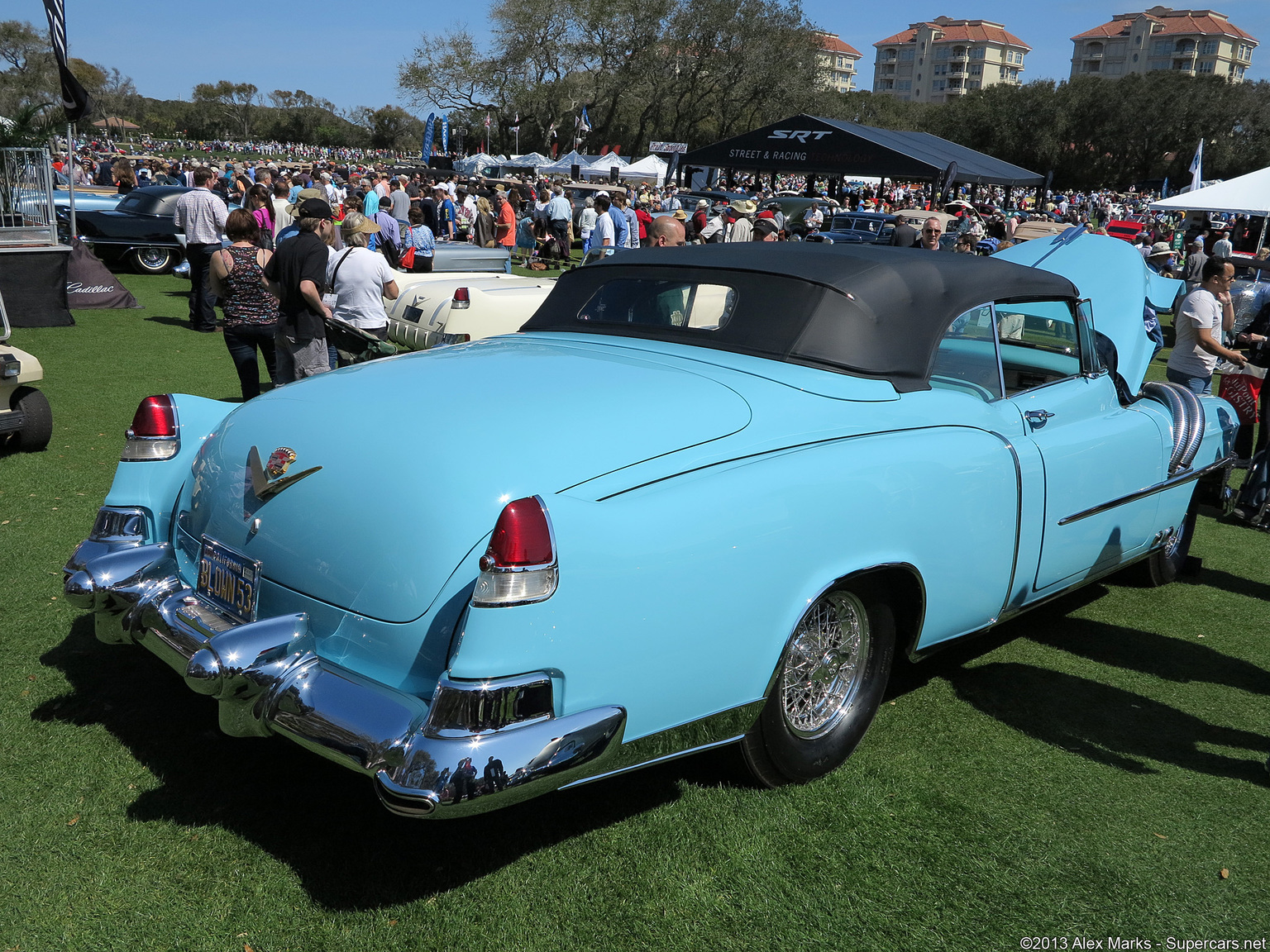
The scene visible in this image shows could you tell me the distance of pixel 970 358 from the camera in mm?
3791

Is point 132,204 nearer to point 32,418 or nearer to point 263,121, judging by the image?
point 32,418

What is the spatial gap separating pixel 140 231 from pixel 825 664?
58.0 ft

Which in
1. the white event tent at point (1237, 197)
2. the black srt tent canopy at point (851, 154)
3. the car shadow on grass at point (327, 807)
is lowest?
the car shadow on grass at point (327, 807)

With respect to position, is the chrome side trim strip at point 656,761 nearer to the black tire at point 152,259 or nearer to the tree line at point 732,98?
the black tire at point 152,259

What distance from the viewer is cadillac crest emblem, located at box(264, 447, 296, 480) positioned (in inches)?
113

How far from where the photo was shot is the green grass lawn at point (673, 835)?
A: 102 inches

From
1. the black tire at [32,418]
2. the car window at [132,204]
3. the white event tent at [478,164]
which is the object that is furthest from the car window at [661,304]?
the white event tent at [478,164]

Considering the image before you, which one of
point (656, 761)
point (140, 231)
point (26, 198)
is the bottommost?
point (656, 761)

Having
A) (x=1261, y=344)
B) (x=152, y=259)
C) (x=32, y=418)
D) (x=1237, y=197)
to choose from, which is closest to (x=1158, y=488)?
(x=1261, y=344)

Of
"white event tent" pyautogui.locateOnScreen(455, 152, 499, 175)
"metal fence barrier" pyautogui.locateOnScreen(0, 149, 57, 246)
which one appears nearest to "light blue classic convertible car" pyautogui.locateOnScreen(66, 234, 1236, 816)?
"metal fence barrier" pyautogui.locateOnScreen(0, 149, 57, 246)

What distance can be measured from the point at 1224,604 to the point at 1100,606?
0.76 meters

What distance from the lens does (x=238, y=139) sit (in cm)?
11175

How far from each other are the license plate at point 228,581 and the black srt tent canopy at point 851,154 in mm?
17657

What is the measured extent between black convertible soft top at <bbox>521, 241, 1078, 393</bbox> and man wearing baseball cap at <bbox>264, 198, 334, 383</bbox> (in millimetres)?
3052
